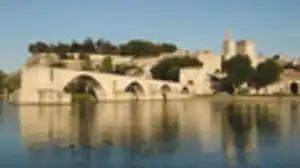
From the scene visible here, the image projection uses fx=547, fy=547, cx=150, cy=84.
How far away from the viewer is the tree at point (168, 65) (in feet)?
208

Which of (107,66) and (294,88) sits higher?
(107,66)

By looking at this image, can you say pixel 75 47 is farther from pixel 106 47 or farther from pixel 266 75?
pixel 266 75

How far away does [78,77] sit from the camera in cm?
4328

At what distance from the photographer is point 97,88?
1779 inches

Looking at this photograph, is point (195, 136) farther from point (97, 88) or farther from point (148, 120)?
point (97, 88)

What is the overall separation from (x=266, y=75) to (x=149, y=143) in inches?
1628

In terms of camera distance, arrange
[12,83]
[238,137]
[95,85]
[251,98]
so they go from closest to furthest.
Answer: [238,137]
[95,85]
[251,98]
[12,83]

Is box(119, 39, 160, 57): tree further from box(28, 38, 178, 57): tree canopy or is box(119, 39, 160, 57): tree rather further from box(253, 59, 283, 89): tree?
box(253, 59, 283, 89): tree

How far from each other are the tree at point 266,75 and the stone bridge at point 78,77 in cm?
756

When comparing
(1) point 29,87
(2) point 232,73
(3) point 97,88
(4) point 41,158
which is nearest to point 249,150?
(4) point 41,158

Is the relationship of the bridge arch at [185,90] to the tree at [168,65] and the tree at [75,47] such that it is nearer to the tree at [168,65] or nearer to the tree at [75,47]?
the tree at [168,65]

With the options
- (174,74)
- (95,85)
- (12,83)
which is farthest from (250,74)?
(12,83)

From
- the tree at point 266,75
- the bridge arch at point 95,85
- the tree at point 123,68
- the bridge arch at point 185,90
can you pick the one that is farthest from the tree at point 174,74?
the bridge arch at point 95,85

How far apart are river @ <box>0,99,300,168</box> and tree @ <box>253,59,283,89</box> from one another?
31.3 meters
